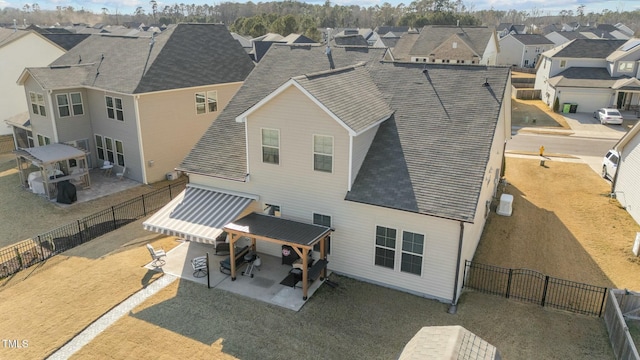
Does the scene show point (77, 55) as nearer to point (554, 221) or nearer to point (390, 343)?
point (390, 343)

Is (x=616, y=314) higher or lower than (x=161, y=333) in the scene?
higher

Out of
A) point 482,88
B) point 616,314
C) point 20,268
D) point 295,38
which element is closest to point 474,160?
point 482,88

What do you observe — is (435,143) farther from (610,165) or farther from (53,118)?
(53,118)

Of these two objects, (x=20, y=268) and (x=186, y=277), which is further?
(x=20, y=268)

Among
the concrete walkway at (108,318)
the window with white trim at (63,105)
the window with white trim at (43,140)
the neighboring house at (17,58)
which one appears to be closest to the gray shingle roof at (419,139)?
the concrete walkway at (108,318)

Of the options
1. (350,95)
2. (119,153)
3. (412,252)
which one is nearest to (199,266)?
(412,252)

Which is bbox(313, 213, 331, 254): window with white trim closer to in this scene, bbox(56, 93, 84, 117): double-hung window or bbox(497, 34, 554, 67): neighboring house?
bbox(56, 93, 84, 117): double-hung window
